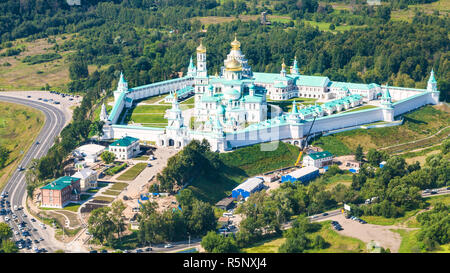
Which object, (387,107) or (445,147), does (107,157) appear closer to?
(387,107)

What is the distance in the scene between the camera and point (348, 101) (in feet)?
186

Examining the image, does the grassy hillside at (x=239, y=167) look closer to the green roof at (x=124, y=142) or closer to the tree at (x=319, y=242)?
the green roof at (x=124, y=142)

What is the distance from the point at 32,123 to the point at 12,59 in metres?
27.6

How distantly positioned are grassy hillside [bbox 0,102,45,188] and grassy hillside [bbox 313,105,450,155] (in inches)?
971

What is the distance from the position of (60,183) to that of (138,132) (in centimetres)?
1166

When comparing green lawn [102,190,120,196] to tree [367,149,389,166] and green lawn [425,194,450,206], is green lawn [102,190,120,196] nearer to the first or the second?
tree [367,149,389,166]

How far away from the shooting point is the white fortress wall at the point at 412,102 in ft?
185

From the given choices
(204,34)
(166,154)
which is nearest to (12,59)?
(204,34)

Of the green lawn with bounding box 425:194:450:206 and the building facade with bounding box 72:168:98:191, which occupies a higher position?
the building facade with bounding box 72:168:98:191

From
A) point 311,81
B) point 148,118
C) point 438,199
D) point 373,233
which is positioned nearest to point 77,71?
point 148,118

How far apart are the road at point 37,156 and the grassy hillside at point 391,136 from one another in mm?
23148

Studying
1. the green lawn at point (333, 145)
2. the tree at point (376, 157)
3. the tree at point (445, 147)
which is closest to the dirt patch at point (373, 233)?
the tree at point (376, 157)

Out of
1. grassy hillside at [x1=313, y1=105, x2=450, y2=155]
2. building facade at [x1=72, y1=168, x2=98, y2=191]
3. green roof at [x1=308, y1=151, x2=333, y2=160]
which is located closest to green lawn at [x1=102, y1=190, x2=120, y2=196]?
building facade at [x1=72, y1=168, x2=98, y2=191]

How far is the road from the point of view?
109 ft
